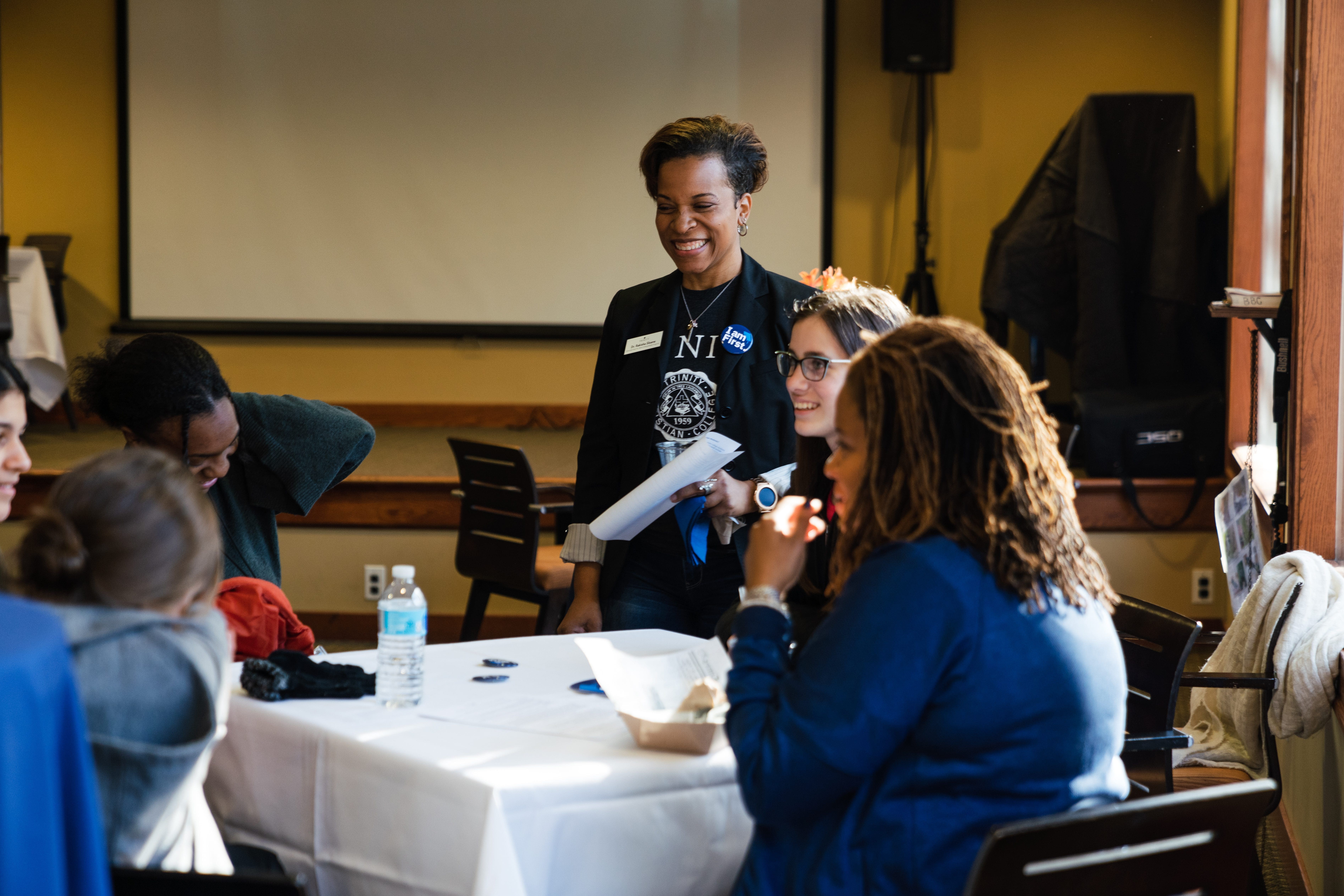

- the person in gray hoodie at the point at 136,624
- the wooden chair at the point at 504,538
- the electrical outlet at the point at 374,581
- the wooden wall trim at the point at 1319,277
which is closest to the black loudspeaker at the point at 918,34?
the wooden chair at the point at 504,538

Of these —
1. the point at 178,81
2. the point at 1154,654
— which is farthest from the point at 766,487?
the point at 178,81

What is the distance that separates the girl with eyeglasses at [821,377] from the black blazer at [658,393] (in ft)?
0.65

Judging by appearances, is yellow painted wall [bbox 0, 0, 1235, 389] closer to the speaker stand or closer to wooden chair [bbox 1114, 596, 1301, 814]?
the speaker stand

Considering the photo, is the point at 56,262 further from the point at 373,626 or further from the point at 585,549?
the point at 585,549

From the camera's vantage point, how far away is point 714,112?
6391 millimetres

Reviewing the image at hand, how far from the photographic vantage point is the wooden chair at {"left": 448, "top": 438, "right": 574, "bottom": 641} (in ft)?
12.4

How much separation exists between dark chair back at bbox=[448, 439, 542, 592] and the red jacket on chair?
5.85ft

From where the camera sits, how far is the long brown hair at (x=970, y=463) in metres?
1.17

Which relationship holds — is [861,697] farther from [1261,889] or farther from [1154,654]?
[1261,889]

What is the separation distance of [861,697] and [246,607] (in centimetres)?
109

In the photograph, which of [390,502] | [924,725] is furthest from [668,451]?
[390,502]

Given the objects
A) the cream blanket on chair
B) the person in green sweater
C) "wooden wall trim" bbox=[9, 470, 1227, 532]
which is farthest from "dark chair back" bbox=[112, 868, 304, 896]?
"wooden wall trim" bbox=[9, 470, 1227, 532]

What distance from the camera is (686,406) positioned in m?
2.20

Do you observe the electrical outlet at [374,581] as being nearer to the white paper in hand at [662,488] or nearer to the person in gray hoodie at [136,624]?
the white paper in hand at [662,488]
